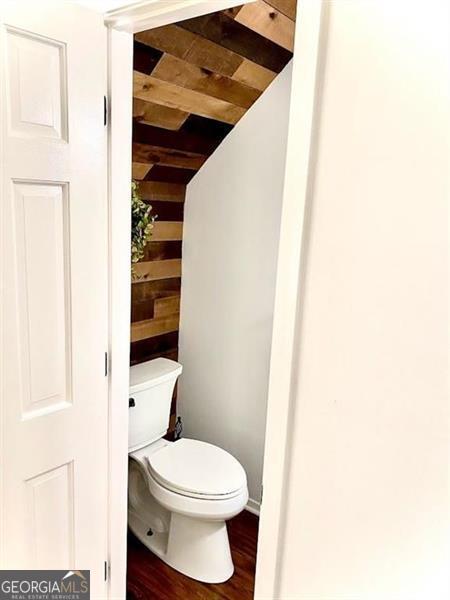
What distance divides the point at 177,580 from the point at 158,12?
2.12 meters

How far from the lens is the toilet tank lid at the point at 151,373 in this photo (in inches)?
85.0

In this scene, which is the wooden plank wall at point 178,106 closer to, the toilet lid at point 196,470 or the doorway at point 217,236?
the doorway at point 217,236

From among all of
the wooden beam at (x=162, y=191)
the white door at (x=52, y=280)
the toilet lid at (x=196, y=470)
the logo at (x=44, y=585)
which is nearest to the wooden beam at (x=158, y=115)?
the wooden beam at (x=162, y=191)

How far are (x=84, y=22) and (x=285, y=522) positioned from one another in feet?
4.33

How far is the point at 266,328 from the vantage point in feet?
7.85

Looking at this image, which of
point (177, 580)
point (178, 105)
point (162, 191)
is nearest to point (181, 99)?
point (178, 105)

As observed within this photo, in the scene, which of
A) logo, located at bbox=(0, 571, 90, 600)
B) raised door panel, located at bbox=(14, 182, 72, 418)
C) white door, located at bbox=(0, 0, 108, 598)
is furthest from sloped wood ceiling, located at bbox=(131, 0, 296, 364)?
logo, located at bbox=(0, 571, 90, 600)

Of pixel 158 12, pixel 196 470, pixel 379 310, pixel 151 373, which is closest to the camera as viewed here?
pixel 379 310

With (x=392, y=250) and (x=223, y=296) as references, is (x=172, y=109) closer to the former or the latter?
(x=223, y=296)

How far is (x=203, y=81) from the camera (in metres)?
1.85

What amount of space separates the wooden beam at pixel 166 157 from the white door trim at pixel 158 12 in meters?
0.70

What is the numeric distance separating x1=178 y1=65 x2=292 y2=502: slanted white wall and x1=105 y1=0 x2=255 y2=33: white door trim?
101cm

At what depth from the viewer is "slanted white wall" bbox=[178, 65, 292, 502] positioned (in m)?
2.29

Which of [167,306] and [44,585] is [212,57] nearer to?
[167,306]
